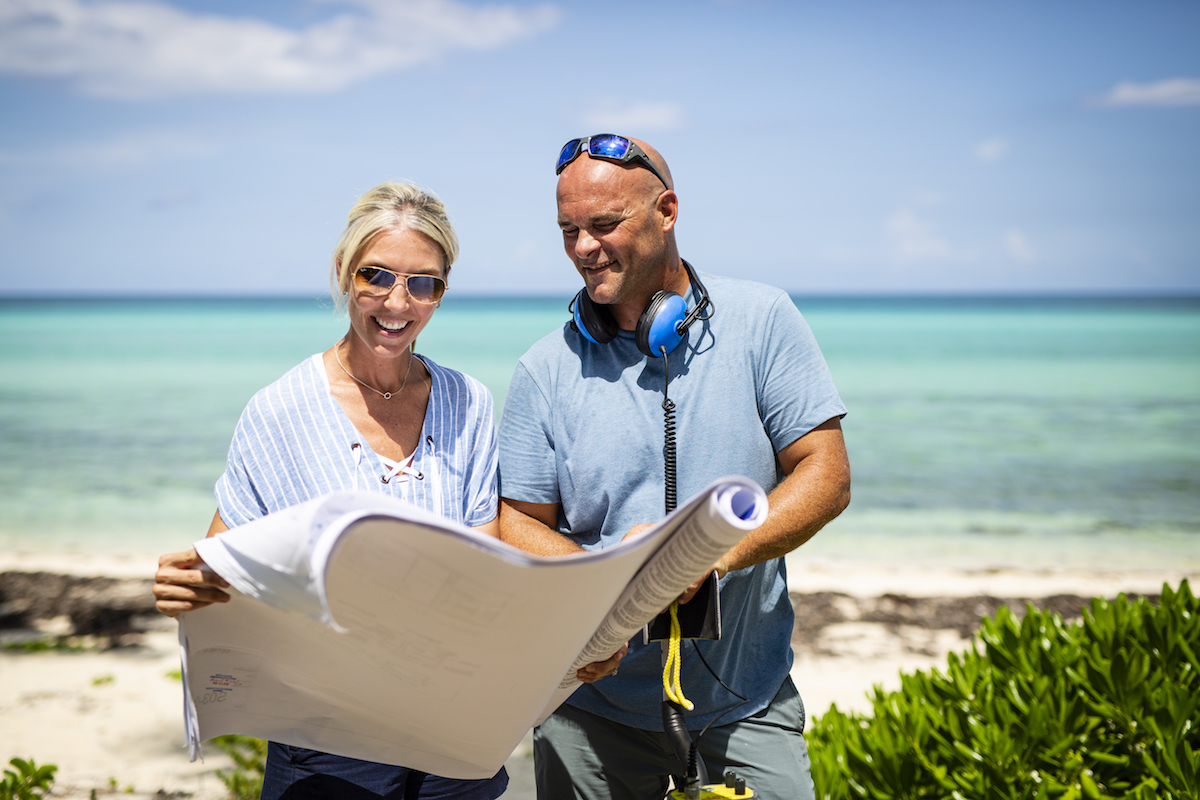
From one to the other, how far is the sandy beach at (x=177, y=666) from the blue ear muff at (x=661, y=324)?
7.03 ft

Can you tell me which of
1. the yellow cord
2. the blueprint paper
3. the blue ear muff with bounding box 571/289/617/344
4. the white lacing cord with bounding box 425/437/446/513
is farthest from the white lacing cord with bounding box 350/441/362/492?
the yellow cord

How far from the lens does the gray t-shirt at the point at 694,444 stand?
2551 millimetres

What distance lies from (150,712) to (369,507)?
4.75 m

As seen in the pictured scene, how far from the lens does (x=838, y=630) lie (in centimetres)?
692

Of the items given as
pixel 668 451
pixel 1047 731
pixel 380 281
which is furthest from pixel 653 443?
pixel 1047 731

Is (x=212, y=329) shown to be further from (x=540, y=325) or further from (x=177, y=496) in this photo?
(x=177, y=496)

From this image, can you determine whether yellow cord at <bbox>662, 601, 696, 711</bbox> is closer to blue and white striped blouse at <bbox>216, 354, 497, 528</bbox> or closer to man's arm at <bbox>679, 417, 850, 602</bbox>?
man's arm at <bbox>679, 417, 850, 602</bbox>

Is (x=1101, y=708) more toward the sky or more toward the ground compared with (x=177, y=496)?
more toward the sky

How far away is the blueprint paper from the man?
55 centimetres

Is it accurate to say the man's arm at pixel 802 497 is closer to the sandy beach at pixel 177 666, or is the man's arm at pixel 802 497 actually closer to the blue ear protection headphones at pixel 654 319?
the blue ear protection headphones at pixel 654 319

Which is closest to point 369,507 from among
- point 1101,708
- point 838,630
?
point 1101,708

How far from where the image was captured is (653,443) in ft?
8.49

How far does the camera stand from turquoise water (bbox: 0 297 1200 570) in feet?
36.1

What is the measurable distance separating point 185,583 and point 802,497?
1530mm
